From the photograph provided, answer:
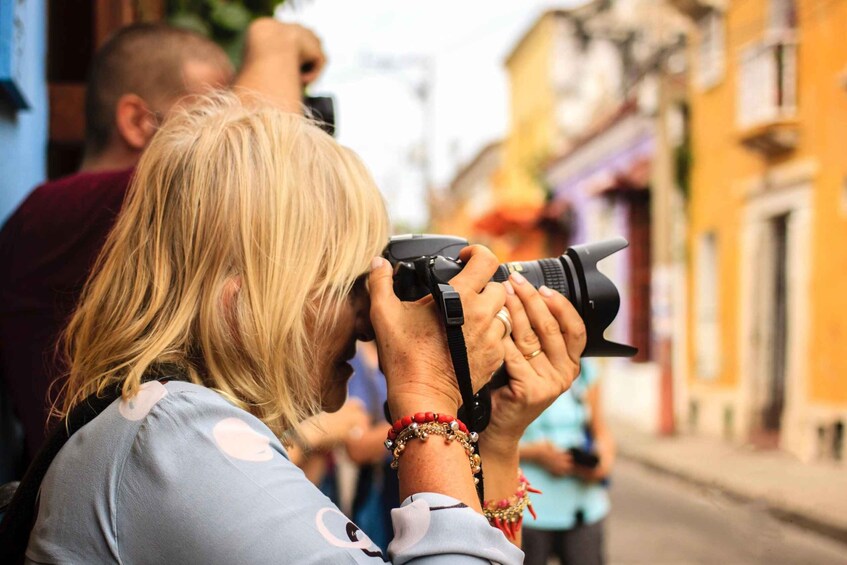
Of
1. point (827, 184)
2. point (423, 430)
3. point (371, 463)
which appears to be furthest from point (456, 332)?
point (827, 184)

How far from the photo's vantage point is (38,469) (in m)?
1.11

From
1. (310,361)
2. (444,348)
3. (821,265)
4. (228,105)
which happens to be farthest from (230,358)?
(821,265)

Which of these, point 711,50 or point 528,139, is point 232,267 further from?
point 528,139

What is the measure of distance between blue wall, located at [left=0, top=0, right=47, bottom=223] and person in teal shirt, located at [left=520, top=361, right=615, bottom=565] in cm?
189

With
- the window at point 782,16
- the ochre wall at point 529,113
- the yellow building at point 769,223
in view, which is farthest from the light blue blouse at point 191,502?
the ochre wall at point 529,113

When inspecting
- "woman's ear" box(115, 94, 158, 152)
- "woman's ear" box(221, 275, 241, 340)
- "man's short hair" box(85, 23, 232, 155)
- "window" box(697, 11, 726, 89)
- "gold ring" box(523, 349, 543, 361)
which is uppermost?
"window" box(697, 11, 726, 89)

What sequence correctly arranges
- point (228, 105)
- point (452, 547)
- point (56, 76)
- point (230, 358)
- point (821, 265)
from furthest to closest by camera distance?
point (821, 265)
point (56, 76)
point (228, 105)
point (230, 358)
point (452, 547)

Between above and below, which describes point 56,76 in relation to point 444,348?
above

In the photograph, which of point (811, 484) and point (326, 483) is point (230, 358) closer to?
point (326, 483)

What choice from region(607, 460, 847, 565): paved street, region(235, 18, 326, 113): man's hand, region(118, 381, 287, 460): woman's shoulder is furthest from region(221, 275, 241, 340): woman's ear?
region(607, 460, 847, 565): paved street

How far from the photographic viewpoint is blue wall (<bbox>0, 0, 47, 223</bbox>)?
2.03 m

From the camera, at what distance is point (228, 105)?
1413 mm

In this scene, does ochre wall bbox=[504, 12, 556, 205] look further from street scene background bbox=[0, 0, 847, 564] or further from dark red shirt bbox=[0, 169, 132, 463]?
dark red shirt bbox=[0, 169, 132, 463]

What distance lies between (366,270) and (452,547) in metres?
0.43
